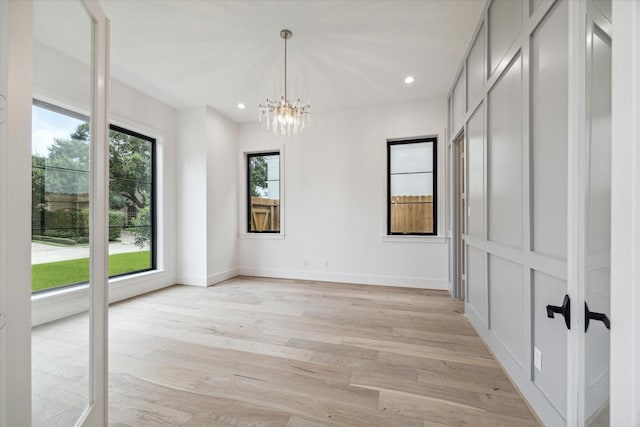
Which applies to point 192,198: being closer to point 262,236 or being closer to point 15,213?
point 262,236

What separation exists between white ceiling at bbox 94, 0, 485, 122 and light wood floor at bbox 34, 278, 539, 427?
268 cm

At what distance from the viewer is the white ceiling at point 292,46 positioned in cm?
221

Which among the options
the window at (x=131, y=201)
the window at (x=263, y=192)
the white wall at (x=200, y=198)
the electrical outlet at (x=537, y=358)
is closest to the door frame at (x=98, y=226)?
the electrical outlet at (x=537, y=358)

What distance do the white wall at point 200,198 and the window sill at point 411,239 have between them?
2.94 meters

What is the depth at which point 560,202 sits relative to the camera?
1270 millimetres

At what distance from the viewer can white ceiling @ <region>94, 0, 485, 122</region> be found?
Result: 7.24 ft

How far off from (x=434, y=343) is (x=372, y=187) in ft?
8.32

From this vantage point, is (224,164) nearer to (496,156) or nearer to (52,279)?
(52,279)

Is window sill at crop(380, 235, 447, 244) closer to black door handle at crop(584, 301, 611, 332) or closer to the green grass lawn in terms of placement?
black door handle at crop(584, 301, 611, 332)

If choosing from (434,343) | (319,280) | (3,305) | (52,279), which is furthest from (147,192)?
(434,343)

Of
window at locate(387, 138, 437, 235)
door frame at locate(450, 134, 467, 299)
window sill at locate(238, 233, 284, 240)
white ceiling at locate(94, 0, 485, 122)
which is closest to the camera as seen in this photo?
white ceiling at locate(94, 0, 485, 122)

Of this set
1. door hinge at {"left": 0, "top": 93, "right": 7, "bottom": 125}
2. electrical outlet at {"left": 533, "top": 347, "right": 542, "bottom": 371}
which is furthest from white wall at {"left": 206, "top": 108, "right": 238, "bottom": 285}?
electrical outlet at {"left": 533, "top": 347, "right": 542, "bottom": 371}

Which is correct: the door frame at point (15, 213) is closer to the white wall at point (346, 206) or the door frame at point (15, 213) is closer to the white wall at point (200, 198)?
the white wall at point (200, 198)

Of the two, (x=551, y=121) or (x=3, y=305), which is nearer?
(x=3, y=305)
